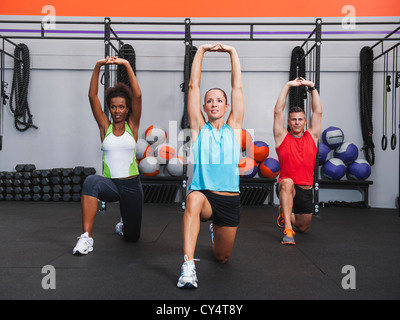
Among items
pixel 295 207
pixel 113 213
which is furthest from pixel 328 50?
pixel 113 213

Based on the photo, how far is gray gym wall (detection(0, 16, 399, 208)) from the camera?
477 centimetres

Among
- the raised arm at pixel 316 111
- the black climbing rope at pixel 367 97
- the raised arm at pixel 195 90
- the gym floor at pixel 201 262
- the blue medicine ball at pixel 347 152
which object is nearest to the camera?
the gym floor at pixel 201 262

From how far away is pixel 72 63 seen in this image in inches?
192

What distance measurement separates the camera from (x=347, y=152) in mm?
4367

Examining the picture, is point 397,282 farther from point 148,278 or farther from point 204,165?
point 148,278

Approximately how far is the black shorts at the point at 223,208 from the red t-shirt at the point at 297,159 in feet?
3.65

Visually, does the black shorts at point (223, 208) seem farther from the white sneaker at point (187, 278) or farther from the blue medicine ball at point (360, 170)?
the blue medicine ball at point (360, 170)

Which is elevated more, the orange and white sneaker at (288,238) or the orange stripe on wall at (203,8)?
the orange stripe on wall at (203,8)

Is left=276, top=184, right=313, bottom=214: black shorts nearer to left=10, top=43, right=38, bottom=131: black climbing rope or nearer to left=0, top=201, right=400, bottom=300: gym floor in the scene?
left=0, top=201, right=400, bottom=300: gym floor

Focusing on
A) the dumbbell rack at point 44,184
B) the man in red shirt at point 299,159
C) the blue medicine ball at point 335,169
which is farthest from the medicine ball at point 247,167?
the dumbbell rack at point 44,184

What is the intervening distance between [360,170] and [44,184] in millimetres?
4587

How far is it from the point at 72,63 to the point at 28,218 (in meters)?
2.71

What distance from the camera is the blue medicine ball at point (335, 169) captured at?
14.1ft

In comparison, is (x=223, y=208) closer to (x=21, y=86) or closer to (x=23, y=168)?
(x=23, y=168)
